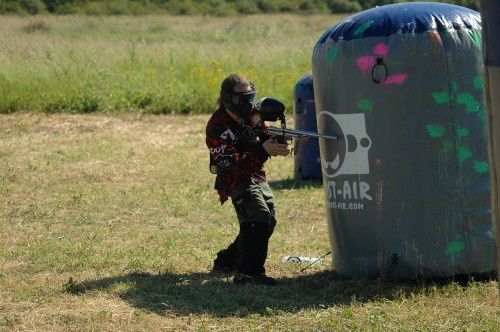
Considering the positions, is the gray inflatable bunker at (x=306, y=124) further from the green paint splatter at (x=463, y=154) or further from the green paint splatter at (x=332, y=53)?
the green paint splatter at (x=463, y=154)

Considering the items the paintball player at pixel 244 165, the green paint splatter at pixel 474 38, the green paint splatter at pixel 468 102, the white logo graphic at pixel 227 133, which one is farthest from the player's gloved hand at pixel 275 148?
the green paint splatter at pixel 474 38

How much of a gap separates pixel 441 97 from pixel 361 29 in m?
0.66

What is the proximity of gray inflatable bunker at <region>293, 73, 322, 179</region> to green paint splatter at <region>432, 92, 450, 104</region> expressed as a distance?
4894 millimetres

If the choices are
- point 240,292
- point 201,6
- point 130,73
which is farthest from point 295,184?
point 201,6

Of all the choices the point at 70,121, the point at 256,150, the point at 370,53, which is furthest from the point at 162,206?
the point at 70,121

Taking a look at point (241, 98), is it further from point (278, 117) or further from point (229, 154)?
point (229, 154)

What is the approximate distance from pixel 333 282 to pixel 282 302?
0.58 metres

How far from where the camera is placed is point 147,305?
645cm

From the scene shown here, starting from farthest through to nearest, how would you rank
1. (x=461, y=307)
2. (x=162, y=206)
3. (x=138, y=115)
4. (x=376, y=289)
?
1. (x=138, y=115)
2. (x=162, y=206)
3. (x=376, y=289)
4. (x=461, y=307)

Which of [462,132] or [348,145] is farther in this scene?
[348,145]

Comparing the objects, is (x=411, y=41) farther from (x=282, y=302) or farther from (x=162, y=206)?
(x=162, y=206)

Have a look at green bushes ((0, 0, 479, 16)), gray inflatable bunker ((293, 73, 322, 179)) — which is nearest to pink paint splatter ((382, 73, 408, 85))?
gray inflatable bunker ((293, 73, 322, 179))

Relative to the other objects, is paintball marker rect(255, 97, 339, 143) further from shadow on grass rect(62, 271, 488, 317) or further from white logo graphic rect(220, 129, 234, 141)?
shadow on grass rect(62, 271, 488, 317)

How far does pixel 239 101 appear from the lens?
6902 mm
